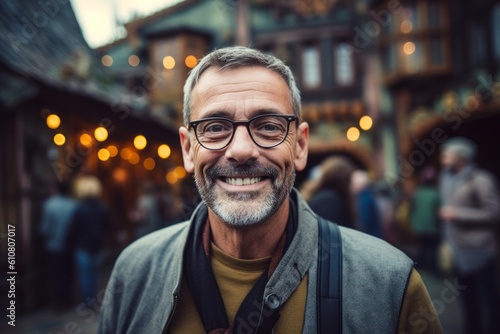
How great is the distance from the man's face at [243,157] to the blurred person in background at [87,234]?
4971 mm

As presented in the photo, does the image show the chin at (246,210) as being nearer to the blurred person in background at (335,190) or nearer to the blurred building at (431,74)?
the blurred person in background at (335,190)

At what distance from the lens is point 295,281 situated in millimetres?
1530

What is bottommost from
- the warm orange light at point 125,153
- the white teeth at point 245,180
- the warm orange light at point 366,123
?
the white teeth at point 245,180

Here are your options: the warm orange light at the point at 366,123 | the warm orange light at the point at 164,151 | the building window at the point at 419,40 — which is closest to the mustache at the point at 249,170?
the warm orange light at the point at 164,151

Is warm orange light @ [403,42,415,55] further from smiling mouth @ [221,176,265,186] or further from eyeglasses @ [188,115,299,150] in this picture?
smiling mouth @ [221,176,265,186]

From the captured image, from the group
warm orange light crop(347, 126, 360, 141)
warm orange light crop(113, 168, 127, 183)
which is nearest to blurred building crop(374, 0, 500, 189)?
warm orange light crop(347, 126, 360, 141)

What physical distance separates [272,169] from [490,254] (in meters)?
3.47

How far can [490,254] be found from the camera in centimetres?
404

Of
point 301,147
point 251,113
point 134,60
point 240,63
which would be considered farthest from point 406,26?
point 251,113

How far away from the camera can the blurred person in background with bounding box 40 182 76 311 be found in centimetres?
608

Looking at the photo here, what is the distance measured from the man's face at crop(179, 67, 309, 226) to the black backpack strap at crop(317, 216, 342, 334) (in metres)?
0.26

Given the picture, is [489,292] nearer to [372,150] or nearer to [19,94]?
[19,94]

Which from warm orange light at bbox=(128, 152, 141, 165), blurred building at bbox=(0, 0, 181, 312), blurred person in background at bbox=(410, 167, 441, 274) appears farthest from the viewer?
warm orange light at bbox=(128, 152, 141, 165)

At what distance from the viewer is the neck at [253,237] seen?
5.38 feet
